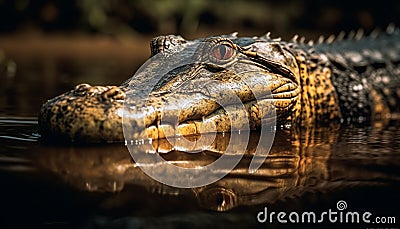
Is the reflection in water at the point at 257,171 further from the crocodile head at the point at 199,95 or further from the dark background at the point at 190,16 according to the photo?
the dark background at the point at 190,16

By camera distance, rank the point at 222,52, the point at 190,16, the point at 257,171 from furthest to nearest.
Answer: the point at 190,16 < the point at 222,52 < the point at 257,171

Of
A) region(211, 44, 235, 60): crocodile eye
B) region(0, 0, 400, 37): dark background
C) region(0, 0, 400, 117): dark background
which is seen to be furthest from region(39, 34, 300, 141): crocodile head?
region(0, 0, 400, 37): dark background

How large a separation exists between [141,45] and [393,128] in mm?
9182

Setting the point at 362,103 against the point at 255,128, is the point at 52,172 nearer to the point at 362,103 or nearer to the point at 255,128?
the point at 255,128

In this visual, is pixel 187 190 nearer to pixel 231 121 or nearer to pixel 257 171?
pixel 257 171

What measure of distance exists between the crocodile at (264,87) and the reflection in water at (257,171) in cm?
14

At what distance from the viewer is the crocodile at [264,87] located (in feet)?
9.75

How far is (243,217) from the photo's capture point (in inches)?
79.3

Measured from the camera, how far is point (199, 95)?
3.35m

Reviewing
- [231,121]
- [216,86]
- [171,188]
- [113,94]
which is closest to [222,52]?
[216,86]

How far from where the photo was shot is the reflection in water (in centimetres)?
230

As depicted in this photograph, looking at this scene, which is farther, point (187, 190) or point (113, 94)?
point (113, 94)

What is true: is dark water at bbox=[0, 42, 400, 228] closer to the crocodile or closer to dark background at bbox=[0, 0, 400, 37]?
the crocodile

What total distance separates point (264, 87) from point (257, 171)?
118 centimetres
